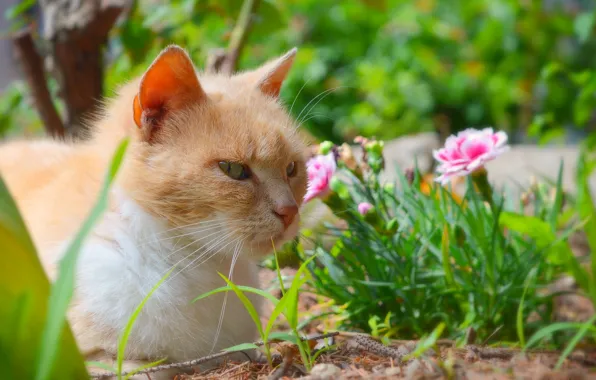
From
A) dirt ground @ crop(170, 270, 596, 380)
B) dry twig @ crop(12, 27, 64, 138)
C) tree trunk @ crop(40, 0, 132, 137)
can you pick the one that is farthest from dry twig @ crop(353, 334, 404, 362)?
dry twig @ crop(12, 27, 64, 138)

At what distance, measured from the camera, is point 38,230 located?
4.50ft

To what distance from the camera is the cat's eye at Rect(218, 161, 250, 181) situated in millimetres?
1294

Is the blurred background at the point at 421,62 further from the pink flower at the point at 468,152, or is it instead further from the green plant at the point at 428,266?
the pink flower at the point at 468,152

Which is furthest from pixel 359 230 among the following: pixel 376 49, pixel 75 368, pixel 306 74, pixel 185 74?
pixel 376 49

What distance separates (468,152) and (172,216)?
0.74m

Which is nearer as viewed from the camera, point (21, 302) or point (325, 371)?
point (21, 302)

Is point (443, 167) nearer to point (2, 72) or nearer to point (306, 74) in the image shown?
point (306, 74)

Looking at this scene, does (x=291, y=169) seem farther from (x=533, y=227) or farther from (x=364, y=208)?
(x=533, y=227)

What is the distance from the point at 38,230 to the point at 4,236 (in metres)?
0.56

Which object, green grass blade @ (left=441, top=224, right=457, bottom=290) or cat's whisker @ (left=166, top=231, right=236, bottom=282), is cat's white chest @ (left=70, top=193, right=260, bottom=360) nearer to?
cat's whisker @ (left=166, top=231, right=236, bottom=282)

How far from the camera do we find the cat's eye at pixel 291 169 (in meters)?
1.45

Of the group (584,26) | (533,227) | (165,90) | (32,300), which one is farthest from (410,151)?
(32,300)

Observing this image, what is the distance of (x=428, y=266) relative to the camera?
1760mm

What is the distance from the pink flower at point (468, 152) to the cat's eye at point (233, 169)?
1.67ft
